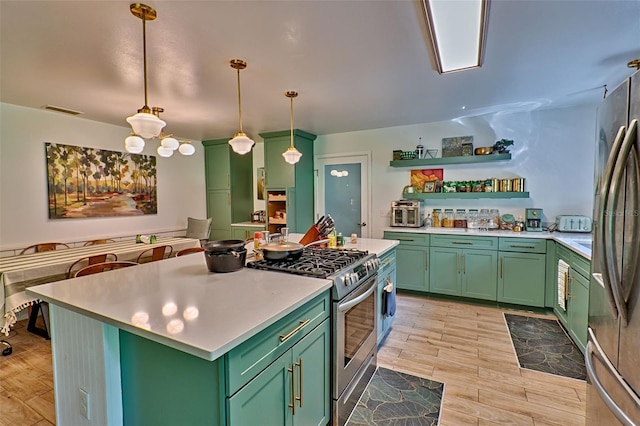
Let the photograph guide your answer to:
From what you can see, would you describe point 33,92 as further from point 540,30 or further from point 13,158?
point 540,30

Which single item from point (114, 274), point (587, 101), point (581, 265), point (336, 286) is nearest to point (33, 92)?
point (114, 274)

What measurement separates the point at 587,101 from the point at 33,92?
5997 mm

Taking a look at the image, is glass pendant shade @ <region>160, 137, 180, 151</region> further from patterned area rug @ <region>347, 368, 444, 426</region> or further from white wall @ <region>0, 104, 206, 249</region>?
patterned area rug @ <region>347, 368, 444, 426</region>

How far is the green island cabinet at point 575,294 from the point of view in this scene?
8.11ft

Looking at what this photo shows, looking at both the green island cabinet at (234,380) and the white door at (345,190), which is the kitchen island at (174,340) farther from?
the white door at (345,190)

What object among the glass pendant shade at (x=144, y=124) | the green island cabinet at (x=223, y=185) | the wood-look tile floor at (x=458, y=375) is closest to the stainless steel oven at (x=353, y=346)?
the wood-look tile floor at (x=458, y=375)

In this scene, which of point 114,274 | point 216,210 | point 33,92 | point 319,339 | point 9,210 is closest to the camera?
point 319,339

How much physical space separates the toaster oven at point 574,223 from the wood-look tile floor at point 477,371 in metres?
1.30

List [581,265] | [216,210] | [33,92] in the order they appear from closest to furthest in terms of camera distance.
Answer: [581,265] → [33,92] → [216,210]

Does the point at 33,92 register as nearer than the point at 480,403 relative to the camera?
No

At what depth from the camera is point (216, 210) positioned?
5859mm

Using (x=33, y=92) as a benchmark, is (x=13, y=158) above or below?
below

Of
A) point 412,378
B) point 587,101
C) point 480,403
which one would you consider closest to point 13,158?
point 412,378

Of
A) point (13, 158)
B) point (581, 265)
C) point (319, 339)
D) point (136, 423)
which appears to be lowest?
point (136, 423)
